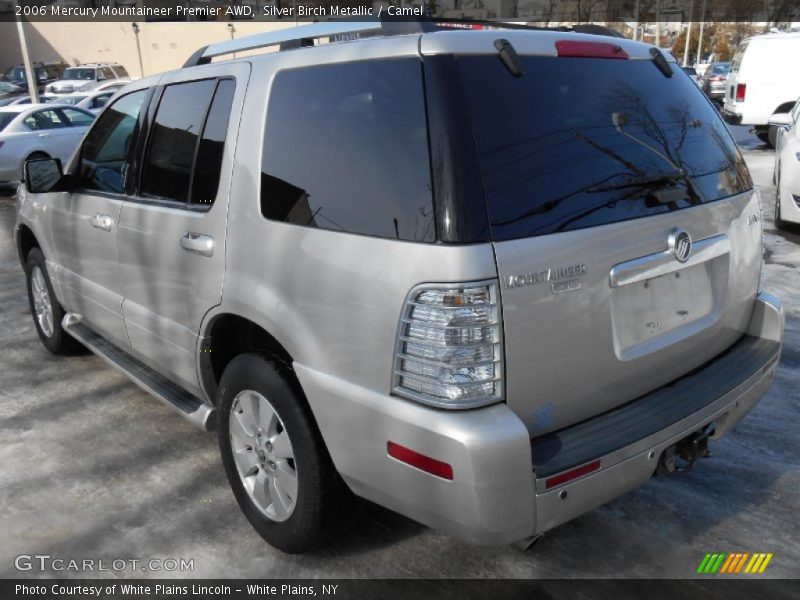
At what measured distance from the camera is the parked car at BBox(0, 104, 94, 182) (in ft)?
43.8

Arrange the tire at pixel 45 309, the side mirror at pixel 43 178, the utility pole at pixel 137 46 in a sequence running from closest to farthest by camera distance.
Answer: the side mirror at pixel 43 178, the tire at pixel 45 309, the utility pole at pixel 137 46

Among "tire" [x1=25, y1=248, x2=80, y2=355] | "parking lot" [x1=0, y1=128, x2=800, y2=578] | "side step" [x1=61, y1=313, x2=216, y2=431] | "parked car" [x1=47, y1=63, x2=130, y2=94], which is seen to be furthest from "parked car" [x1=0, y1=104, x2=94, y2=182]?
"parked car" [x1=47, y1=63, x2=130, y2=94]

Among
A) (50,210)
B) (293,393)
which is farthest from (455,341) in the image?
(50,210)

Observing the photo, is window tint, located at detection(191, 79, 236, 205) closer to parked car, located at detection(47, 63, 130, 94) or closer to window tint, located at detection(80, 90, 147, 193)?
window tint, located at detection(80, 90, 147, 193)

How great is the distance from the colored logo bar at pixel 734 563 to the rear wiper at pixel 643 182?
1.49 meters

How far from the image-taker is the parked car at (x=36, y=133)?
13359mm

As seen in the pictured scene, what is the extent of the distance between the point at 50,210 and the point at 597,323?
3683mm

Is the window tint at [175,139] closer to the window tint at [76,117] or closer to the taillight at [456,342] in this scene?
the taillight at [456,342]

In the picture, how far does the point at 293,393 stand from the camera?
2631 millimetres

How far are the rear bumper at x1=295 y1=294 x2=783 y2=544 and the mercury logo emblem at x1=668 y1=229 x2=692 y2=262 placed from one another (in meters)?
0.50

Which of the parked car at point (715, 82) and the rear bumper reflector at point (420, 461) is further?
the parked car at point (715, 82)

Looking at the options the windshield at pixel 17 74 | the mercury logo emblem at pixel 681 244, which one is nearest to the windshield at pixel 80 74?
the windshield at pixel 17 74

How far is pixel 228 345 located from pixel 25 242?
300cm

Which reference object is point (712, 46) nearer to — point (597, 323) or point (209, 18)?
point (209, 18)
